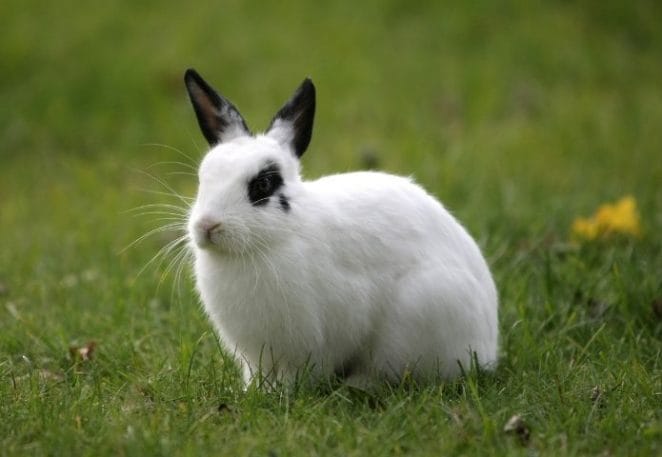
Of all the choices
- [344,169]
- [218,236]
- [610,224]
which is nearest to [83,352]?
[218,236]

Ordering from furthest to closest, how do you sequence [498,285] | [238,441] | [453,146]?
1. [453,146]
2. [498,285]
3. [238,441]

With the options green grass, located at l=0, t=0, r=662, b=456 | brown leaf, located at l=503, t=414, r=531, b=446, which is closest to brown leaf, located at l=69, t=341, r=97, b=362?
green grass, located at l=0, t=0, r=662, b=456

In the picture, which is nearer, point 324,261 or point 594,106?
point 324,261

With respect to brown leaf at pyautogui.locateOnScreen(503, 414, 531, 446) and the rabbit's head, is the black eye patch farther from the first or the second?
brown leaf at pyautogui.locateOnScreen(503, 414, 531, 446)

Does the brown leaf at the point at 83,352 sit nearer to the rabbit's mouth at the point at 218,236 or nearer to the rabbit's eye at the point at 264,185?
A: the rabbit's mouth at the point at 218,236

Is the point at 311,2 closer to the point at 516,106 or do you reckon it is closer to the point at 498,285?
the point at 516,106

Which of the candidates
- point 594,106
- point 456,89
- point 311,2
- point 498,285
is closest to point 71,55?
point 311,2

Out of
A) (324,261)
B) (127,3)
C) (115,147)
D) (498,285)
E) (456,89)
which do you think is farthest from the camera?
(127,3)
